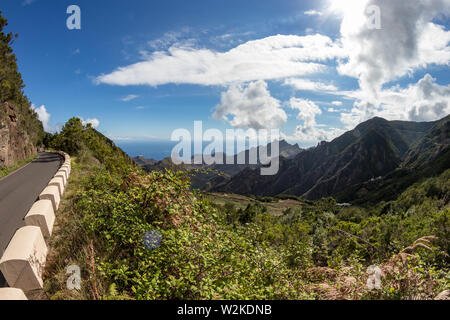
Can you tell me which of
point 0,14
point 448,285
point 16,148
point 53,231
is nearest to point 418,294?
point 448,285

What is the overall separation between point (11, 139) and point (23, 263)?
32004 mm

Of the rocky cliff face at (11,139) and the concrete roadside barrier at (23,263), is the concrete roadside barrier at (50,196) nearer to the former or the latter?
the concrete roadside barrier at (23,263)

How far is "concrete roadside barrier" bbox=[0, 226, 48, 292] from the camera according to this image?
12.8 feet

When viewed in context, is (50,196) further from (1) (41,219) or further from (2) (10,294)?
(2) (10,294)

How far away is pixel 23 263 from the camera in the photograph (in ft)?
13.0

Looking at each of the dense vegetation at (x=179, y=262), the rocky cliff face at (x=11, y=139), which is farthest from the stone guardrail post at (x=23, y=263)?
the rocky cliff face at (x=11, y=139)

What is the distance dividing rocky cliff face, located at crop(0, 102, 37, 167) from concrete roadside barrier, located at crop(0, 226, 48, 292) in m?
24.7

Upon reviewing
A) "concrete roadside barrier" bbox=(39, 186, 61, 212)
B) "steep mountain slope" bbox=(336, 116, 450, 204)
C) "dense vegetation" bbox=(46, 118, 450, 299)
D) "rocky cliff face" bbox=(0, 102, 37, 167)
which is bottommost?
"steep mountain slope" bbox=(336, 116, 450, 204)

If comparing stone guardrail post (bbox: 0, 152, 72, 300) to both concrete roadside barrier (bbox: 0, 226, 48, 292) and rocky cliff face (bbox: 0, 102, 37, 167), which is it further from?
rocky cliff face (bbox: 0, 102, 37, 167)

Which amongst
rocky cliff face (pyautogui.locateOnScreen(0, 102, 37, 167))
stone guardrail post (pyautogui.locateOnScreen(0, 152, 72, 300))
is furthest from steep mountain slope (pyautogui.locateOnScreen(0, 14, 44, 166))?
stone guardrail post (pyautogui.locateOnScreen(0, 152, 72, 300))
